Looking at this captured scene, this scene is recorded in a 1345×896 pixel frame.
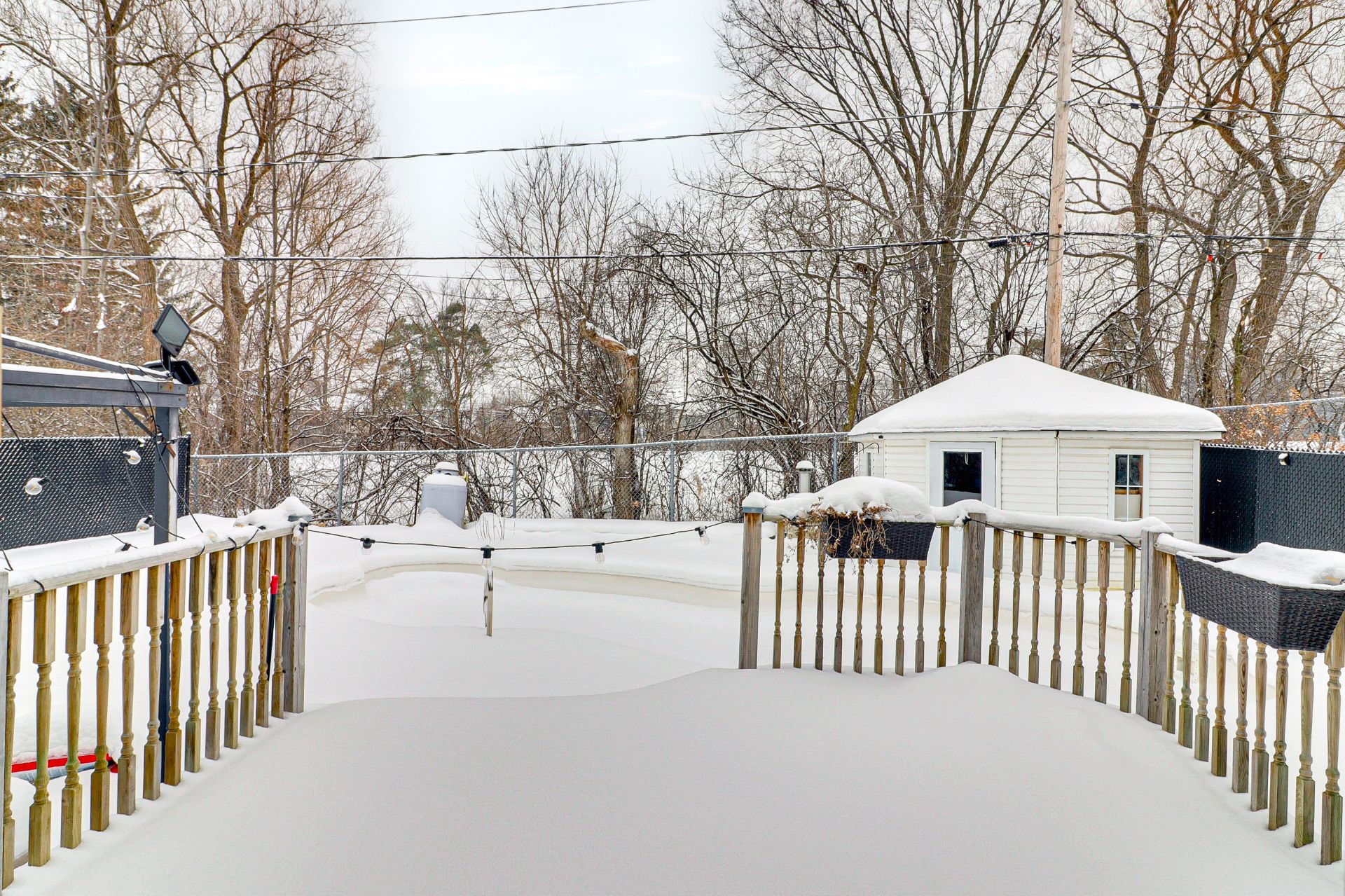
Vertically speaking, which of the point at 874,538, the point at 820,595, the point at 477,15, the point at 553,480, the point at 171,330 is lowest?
the point at 820,595

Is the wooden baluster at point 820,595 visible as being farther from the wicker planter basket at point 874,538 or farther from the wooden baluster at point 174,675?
the wooden baluster at point 174,675

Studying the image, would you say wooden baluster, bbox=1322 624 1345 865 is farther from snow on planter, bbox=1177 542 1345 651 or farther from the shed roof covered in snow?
the shed roof covered in snow

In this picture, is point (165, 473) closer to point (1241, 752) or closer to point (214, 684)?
point (214, 684)

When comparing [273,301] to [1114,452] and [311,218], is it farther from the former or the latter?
[1114,452]

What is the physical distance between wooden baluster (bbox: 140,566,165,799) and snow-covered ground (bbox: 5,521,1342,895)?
7 cm

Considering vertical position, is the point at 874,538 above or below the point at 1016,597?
above

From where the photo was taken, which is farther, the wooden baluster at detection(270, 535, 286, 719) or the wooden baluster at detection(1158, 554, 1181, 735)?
the wooden baluster at detection(270, 535, 286, 719)

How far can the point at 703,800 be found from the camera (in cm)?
223

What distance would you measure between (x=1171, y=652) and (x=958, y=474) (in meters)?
5.36

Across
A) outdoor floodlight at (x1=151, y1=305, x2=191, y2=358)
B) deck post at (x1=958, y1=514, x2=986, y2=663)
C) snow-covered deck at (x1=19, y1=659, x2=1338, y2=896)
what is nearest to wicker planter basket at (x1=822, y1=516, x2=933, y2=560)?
deck post at (x1=958, y1=514, x2=986, y2=663)

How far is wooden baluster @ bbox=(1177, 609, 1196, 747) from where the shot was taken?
253 cm

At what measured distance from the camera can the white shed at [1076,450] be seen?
23.7 ft

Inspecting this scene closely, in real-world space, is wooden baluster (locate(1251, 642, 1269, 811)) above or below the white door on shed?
below

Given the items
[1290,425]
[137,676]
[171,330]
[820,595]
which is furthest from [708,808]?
[1290,425]
